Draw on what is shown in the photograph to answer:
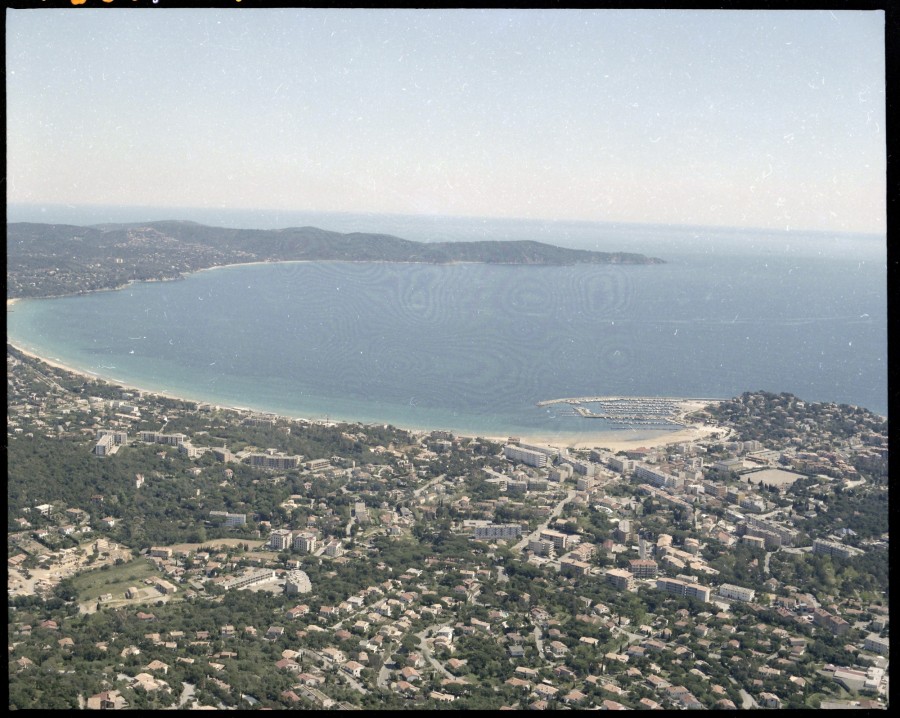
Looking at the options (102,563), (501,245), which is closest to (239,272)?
(501,245)

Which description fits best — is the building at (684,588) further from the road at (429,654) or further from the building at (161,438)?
the building at (161,438)

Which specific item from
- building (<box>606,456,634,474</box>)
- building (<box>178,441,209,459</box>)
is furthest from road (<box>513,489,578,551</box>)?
building (<box>178,441,209,459</box>)

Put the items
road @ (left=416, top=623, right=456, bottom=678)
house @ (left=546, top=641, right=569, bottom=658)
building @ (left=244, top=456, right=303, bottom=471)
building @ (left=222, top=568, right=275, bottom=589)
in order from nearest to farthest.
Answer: road @ (left=416, top=623, right=456, bottom=678)
house @ (left=546, top=641, right=569, bottom=658)
building @ (left=222, top=568, right=275, bottom=589)
building @ (left=244, top=456, right=303, bottom=471)

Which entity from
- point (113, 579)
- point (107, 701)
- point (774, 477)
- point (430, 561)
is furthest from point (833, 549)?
point (113, 579)

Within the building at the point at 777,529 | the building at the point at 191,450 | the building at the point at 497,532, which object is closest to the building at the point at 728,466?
the building at the point at 777,529

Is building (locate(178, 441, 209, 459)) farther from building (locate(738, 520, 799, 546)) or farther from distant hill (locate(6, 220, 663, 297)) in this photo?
building (locate(738, 520, 799, 546))

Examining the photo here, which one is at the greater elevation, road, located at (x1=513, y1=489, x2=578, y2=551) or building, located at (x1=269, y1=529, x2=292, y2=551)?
road, located at (x1=513, y1=489, x2=578, y2=551)

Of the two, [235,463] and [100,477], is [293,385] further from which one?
[100,477]
